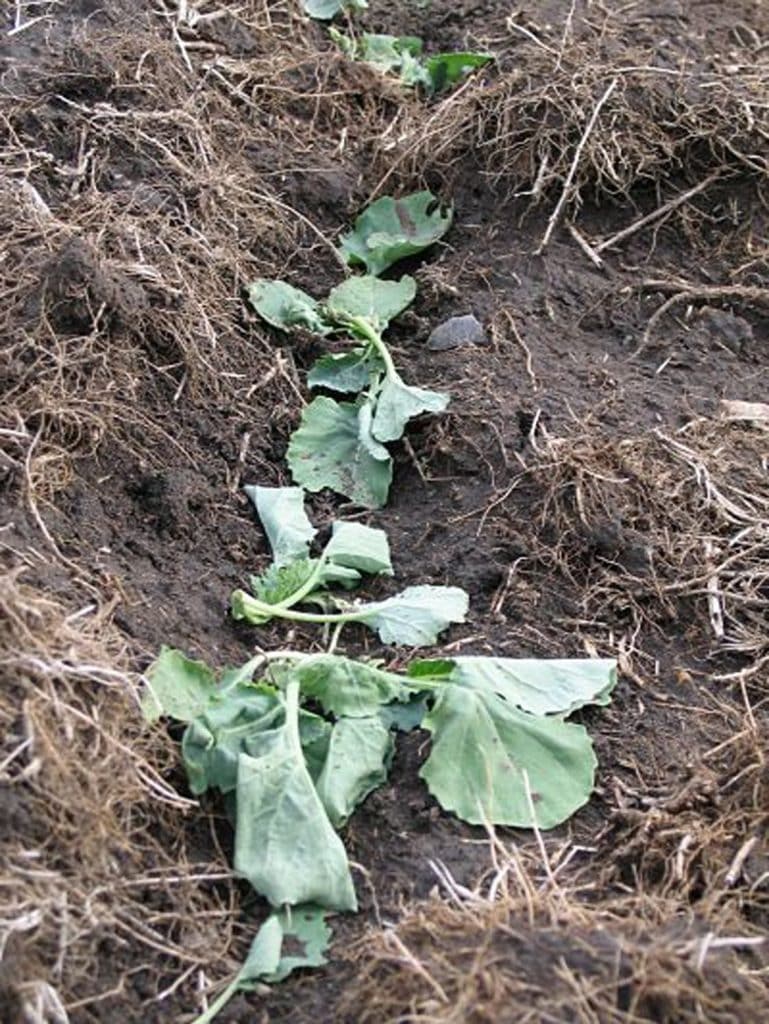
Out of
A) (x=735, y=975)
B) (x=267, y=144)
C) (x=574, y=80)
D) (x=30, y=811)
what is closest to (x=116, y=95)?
(x=267, y=144)

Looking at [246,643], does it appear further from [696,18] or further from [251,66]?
[696,18]

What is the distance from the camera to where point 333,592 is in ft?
11.3

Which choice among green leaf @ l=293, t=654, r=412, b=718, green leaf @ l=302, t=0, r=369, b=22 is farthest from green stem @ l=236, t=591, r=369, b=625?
green leaf @ l=302, t=0, r=369, b=22

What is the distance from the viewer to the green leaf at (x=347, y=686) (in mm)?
3037

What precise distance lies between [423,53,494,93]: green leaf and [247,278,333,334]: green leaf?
3.46 ft

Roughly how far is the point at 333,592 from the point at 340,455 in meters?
0.42

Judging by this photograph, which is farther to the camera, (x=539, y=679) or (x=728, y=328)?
(x=728, y=328)

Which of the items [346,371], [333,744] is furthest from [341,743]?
[346,371]

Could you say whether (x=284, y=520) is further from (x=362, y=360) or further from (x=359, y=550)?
(x=362, y=360)

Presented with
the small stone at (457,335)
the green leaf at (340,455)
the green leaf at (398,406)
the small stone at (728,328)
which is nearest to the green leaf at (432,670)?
the green leaf at (340,455)

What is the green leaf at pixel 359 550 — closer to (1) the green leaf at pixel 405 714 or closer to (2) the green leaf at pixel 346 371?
(1) the green leaf at pixel 405 714

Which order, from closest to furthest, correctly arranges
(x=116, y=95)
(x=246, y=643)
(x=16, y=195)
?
(x=246, y=643) → (x=16, y=195) → (x=116, y=95)

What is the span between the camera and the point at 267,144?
14.8 feet

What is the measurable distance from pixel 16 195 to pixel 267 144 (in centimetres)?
84
